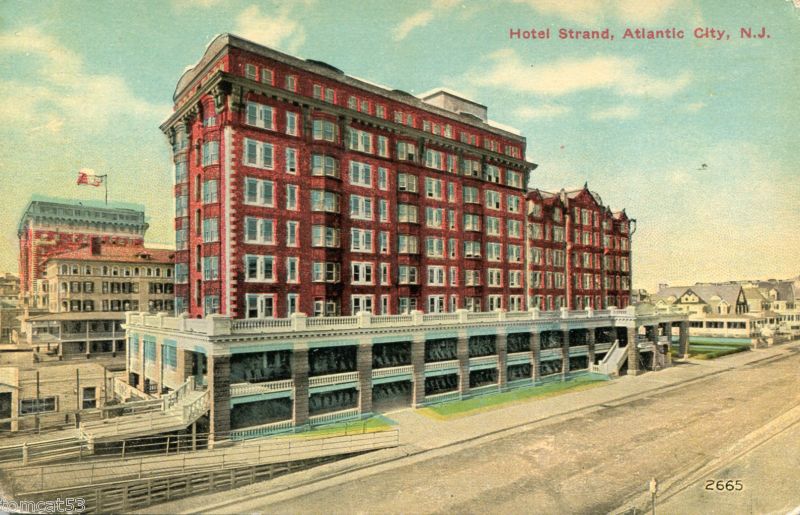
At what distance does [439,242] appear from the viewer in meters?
34.2

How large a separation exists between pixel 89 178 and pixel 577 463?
21181mm

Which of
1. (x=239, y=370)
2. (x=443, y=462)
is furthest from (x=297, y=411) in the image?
(x=443, y=462)

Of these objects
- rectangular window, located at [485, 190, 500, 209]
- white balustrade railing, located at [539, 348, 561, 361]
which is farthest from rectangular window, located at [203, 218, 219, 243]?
white balustrade railing, located at [539, 348, 561, 361]

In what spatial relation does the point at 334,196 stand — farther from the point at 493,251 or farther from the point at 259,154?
the point at 493,251

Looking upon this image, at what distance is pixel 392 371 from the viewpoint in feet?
92.0

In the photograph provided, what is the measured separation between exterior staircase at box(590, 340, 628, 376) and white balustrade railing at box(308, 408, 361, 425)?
24.1 meters

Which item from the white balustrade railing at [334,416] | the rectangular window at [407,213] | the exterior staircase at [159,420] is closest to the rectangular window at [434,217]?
the rectangular window at [407,213]

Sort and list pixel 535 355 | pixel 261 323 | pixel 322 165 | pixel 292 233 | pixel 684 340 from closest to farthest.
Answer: pixel 261 323
pixel 292 233
pixel 322 165
pixel 535 355
pixel 684 340

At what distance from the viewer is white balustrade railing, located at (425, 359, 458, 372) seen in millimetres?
30292

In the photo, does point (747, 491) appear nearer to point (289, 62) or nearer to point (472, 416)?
point (472, 416)

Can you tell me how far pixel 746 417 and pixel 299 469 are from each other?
75.0ft

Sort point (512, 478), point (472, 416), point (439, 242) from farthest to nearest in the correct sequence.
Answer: point (439, 242) → point (472, 416) → point (512, 478)

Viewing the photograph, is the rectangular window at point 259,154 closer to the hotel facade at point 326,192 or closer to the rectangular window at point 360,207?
the hotel facade at point 326,192

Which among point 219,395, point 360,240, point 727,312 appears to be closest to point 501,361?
point 360,240
